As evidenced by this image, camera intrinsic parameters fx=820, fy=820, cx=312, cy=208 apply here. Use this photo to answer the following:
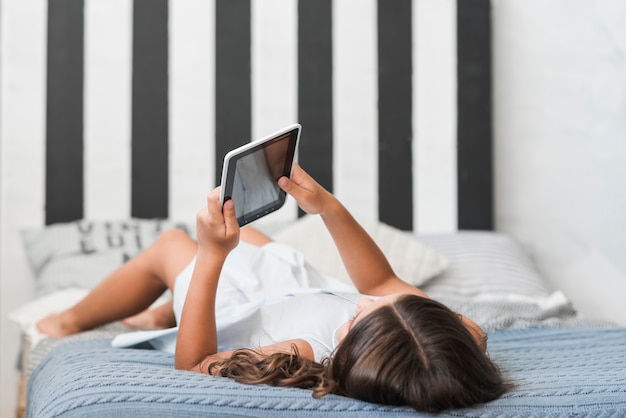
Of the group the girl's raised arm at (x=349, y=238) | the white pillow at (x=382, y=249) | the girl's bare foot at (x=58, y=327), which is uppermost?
the girl's raised arm at (x=349, y=238)

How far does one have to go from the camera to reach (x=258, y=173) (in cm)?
133

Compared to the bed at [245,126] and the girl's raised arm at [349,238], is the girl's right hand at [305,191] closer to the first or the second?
the girl's raised arm at [349,238]

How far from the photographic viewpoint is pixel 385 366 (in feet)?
3.41

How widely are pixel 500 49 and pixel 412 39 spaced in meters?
0.34

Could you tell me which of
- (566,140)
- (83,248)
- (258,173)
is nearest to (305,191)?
(258,173)

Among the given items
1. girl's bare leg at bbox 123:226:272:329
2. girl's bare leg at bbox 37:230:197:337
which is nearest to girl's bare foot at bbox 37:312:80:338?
girl's bare leg at bbox 37:230:197:337

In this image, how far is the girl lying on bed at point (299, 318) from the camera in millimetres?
1052

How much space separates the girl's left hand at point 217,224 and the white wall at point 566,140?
171cm

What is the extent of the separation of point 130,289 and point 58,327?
0.68ft

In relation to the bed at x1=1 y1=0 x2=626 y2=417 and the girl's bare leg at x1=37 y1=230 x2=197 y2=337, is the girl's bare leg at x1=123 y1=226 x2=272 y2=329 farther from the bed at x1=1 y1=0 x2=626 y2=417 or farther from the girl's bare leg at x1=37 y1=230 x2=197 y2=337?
the bed at x1=1 y1=0 x2=626 y2=417

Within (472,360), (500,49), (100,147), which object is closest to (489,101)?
(500,49)

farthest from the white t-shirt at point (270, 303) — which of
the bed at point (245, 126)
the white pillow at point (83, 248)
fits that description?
the white pillow at point (83, 248)

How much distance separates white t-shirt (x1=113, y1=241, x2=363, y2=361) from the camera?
142 centimetres

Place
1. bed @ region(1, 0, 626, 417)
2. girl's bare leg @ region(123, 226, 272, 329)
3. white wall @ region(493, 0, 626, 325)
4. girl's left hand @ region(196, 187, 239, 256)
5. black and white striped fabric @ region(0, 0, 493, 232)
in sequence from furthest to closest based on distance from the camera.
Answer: black and white striped fabric @ region(0, 0, 493, 232)
white wall @ region(493, 0, 626, 325)
bed @ region(1, 0, 626, 417)
girl's bare leg @ region(123, 226, 272, 329)
girl's left hand @ region(196, 187, 239, 256)
